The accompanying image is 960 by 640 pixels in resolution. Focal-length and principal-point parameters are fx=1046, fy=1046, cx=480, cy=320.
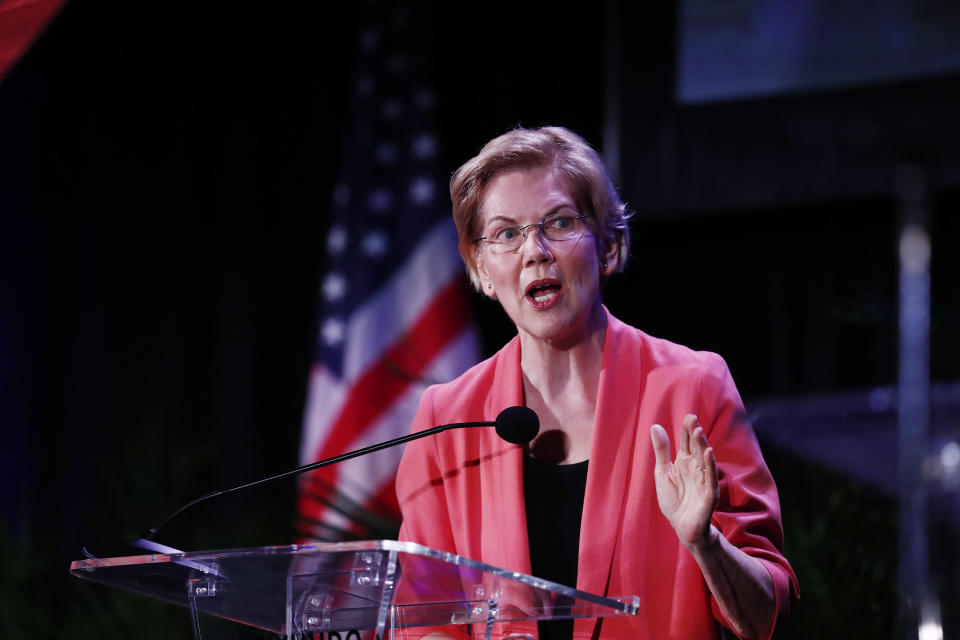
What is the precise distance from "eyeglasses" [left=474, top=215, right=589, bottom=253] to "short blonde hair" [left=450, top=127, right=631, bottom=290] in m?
0.03

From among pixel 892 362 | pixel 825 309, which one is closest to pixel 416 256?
pixel 825 309

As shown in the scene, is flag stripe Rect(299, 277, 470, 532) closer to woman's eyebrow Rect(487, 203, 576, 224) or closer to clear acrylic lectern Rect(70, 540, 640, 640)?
woman's eyebrow Rect(487, 203, 576, 224)

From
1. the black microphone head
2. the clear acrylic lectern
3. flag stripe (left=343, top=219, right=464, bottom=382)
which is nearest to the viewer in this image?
the clear acrylic lectern

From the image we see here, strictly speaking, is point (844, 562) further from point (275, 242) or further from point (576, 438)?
point (275, 242)

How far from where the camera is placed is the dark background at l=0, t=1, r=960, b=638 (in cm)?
346

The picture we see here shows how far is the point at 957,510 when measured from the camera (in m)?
1.47

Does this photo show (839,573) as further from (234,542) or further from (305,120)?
(305,120)

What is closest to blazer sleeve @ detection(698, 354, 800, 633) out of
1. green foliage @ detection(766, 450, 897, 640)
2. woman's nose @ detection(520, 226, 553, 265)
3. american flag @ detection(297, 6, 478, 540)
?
woman's nose @ detection(520, 226, 553, 265)

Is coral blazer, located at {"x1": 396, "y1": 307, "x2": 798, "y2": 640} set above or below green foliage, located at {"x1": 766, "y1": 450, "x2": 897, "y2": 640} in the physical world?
above

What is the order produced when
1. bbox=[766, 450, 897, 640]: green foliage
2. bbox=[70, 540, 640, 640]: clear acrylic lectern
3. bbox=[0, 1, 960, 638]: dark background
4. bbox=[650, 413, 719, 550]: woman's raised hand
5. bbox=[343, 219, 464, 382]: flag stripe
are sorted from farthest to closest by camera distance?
bbox=[343, 219, 464, 382]: flag stripe
bbox=[0, 1, 960, 638]: dark background
bbox=[766, 450, 897, 640]: green foliage
bbox=[650, 413, 719, 550]: woman's raised hand
bbox=[70, 540, 640, 640]: clear acrylic lectern

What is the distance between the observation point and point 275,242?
4621 millimetres

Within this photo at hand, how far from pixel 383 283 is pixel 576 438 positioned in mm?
2198

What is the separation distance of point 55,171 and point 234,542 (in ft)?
6.93

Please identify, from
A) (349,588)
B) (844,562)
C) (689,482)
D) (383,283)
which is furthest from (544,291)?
(383,283)
